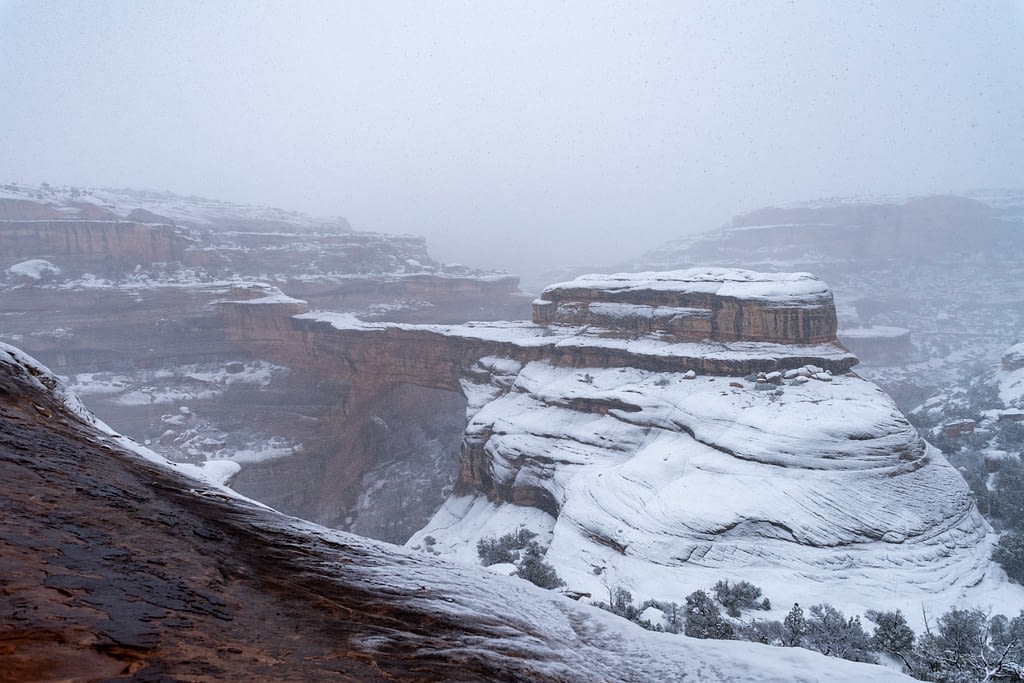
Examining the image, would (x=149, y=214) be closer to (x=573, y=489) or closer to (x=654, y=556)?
(x=573, y=489)

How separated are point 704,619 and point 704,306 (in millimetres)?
11597

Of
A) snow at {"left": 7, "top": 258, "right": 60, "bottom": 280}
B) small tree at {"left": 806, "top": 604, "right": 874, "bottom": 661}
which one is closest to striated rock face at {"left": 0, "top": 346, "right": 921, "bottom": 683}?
small tree at {"left": 806, "top": 604, "right": 874, "bottom": 661}

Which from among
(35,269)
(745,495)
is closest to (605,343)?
(745,495)

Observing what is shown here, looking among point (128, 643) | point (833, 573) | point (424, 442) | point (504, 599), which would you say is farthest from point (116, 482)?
point (424, 442)

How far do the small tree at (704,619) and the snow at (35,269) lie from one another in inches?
1263

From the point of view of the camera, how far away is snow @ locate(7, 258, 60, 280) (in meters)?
25.0

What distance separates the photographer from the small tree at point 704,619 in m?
Result: 7.29

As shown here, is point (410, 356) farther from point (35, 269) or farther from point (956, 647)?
point (35, 269)

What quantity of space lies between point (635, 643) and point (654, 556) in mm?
7859

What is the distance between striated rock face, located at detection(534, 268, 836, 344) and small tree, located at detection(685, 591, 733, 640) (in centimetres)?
997

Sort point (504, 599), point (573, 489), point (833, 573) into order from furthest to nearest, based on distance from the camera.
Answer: point (573, 489)
point (833, 573)
point (504, 599)

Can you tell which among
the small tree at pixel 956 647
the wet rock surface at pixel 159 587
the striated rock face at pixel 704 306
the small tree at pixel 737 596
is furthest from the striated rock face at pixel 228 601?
the striated rock face at pixel 704 306

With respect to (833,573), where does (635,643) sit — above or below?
above

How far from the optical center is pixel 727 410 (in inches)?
521
